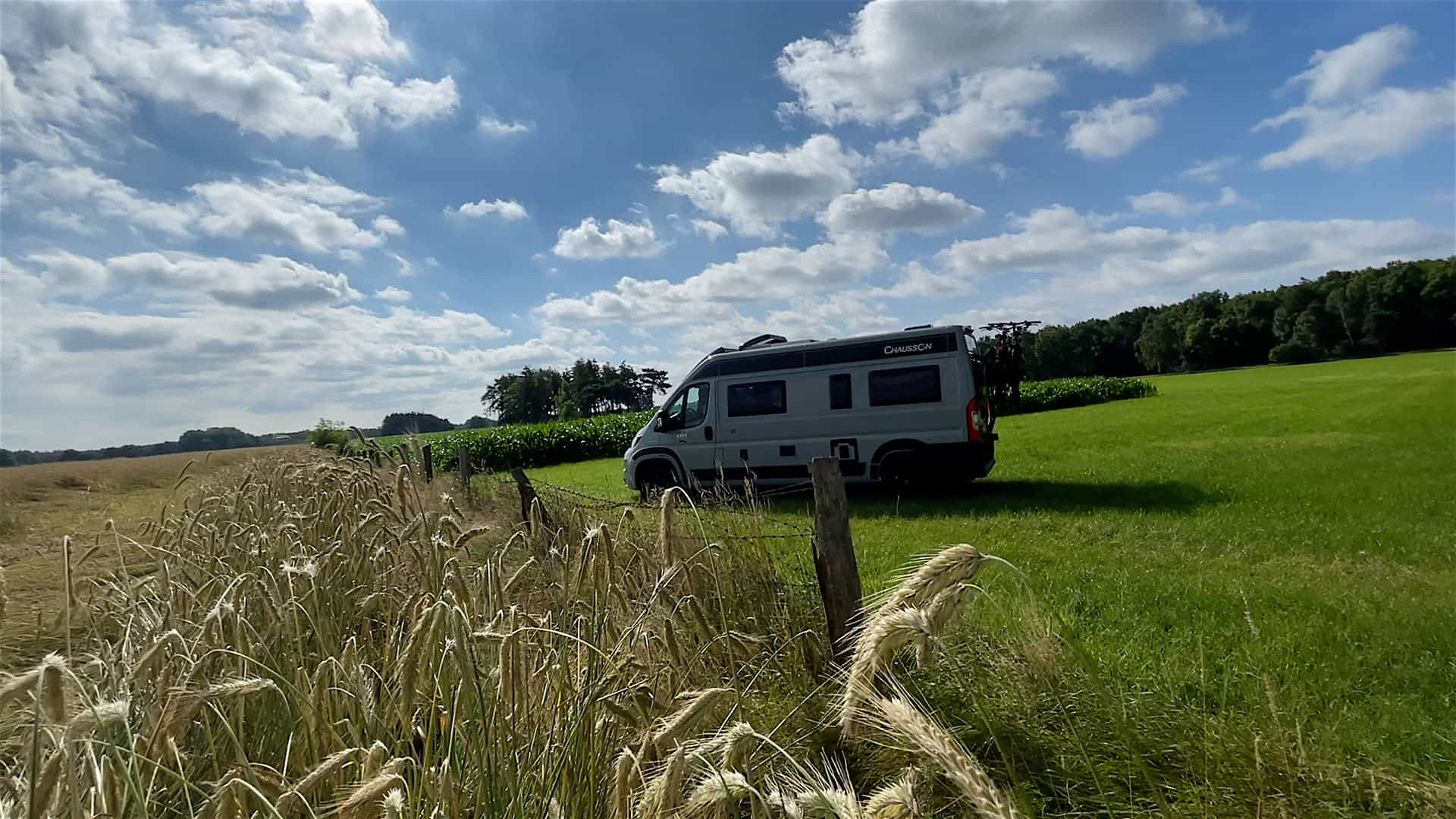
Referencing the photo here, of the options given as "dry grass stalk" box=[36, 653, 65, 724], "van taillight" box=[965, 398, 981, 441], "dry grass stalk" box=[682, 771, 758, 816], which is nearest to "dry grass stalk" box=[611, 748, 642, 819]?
"dry grass stalk" box=[682, 771, 758, 816]

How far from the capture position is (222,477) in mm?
10500

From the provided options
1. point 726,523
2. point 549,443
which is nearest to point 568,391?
point 549,443

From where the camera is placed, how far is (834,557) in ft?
11.3

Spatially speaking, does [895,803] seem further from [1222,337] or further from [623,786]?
[1222,337]

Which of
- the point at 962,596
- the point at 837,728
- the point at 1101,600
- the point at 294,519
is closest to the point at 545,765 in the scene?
the point at 962,596

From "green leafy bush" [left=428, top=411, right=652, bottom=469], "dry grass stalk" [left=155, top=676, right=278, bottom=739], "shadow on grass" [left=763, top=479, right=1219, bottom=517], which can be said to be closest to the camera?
"dry grass stalk" [left=155, top=676, right=278, bottom=739]

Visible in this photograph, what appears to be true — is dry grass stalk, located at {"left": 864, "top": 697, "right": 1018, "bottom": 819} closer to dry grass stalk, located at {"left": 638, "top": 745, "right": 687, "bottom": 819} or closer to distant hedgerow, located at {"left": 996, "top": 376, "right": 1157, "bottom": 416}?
dry grass stalk, located at {"left": 638, "top": 745, "right": 687, "bottom": 819}

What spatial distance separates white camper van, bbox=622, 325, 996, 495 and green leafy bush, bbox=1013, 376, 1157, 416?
95.2 ft

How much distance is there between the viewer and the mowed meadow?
5.21 feet

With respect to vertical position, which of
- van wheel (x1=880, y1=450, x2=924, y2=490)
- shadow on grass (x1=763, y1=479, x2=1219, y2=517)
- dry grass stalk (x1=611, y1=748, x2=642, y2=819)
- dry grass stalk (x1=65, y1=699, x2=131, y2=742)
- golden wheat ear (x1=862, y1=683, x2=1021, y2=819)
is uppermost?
dry grass stalk (x1=65, y1=699, x2=131, y2=742)

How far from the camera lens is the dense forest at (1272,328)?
71.9 m

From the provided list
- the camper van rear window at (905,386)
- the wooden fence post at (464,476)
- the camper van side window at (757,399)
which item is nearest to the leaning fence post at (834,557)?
the wooden fence post at (464,476)

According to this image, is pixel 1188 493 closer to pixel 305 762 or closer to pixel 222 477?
pixel 305 762

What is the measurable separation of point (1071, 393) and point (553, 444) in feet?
93.6
